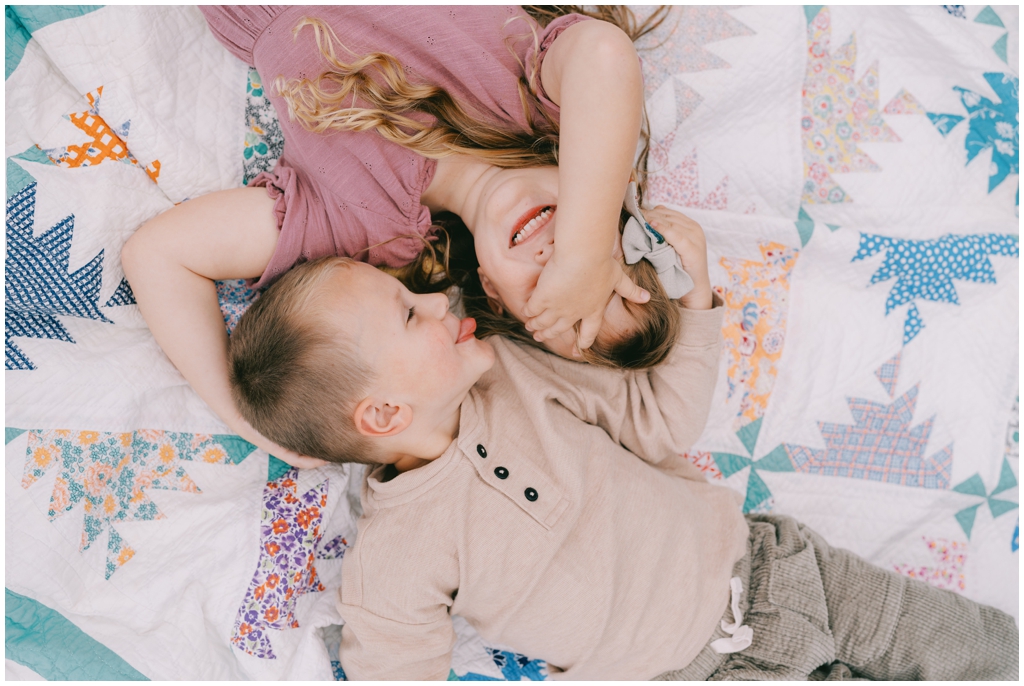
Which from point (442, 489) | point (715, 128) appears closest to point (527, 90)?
point (715, 128)

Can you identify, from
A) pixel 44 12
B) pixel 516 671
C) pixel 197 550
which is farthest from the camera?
pixel 516 671

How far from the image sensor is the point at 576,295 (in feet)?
2.99

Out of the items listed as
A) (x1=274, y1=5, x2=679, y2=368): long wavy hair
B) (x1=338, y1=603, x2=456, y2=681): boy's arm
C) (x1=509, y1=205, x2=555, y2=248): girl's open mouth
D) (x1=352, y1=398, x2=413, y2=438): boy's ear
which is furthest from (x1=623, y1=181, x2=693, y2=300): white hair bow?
(x1=338, y1=603, x2=456, y2=681): boy's arm

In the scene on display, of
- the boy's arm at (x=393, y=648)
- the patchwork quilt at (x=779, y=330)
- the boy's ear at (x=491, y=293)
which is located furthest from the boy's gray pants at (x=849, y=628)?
the boy's ear at (x=491, y=293)

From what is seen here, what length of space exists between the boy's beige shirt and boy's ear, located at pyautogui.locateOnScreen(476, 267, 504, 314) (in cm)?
7

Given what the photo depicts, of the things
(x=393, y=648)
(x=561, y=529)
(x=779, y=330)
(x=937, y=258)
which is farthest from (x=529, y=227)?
(x=937, y=258)

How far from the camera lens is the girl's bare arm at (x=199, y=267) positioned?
1.01 metres

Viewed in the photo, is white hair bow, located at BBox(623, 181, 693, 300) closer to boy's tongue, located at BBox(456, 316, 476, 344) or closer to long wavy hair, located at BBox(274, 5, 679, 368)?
long wavy hair, located at BBox(274, 5, 679, 368)

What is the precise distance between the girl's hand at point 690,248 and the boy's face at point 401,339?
36 centimetres

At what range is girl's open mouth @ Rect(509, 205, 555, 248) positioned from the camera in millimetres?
986

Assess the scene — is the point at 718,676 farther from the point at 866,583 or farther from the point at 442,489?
the point at 442,489

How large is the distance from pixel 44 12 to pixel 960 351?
163 cm

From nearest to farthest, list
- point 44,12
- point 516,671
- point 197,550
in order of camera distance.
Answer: point 44,12, point 197,550, point 516,671

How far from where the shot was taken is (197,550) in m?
1.10
